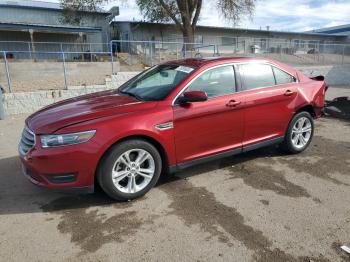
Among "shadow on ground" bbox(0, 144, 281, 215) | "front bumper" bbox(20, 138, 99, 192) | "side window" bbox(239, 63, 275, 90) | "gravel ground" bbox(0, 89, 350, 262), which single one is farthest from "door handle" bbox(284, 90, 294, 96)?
"front bumper" bbox(20, 138, 99, 192)

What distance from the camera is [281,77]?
484 centimetres

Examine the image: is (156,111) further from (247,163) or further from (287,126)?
(287,126)

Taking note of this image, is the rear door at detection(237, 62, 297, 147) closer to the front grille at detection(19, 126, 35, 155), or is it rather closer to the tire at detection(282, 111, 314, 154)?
the tire at detection(282, 111, 314, 154)

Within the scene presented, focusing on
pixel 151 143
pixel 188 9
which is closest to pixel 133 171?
→ pixel 151 143

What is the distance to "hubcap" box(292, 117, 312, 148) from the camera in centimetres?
509

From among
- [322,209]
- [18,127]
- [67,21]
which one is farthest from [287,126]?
[67,21]

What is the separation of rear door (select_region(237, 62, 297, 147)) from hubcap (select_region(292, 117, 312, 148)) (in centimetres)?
29

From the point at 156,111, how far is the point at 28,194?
1.95 metres

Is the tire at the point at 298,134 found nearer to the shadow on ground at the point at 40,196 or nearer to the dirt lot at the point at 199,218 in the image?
the dirt lot at the point at 199,218

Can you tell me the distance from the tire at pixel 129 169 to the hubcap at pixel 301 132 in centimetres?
251

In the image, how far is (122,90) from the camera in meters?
4.68

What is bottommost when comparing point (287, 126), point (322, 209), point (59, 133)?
point (322, 209)

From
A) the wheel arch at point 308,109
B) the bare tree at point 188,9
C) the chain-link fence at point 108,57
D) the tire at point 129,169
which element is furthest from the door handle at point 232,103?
the bare tree at point 188,9

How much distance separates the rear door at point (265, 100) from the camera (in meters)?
4.43
